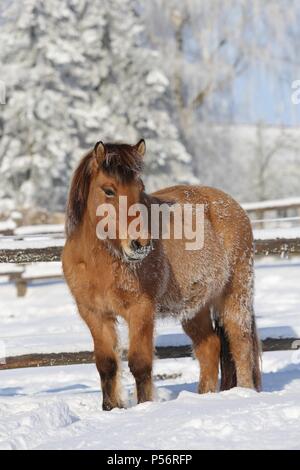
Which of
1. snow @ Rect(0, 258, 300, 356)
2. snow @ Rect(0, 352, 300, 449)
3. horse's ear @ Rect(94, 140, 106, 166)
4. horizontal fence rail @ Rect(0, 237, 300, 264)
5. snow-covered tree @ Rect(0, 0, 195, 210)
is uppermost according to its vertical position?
snow-covered tree @ Rect(0, 0, 195, 210)

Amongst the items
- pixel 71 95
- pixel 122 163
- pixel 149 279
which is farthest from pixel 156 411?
pixel 71 95

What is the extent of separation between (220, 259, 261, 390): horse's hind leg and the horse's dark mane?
5.18ft

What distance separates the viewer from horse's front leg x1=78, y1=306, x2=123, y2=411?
5.02 metres

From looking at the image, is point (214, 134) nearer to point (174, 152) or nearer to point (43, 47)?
point (174, 152)

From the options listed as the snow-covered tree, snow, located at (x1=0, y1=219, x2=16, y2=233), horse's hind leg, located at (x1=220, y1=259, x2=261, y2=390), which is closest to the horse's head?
horse's hind leg, located at (x1=220, y1=259, x2=261, y2=390)

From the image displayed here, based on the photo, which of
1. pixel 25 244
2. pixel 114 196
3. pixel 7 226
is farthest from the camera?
pixel 7 226

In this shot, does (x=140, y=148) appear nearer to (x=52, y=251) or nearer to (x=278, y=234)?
(x=52, y=251)

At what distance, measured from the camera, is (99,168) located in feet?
15.9

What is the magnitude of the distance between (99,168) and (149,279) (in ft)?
2.58

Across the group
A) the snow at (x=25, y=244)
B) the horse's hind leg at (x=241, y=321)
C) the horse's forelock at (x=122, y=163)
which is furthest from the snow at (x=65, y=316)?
the horse's forelock at (x=122, y=163)

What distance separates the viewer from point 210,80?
→ 26547mm

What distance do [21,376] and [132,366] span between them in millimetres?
2515

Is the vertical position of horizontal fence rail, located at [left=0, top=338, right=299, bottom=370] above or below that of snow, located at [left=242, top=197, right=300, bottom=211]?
below

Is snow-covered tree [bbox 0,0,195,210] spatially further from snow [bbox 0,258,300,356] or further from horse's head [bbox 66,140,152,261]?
horse's head [bbox 66,140,152,261]
